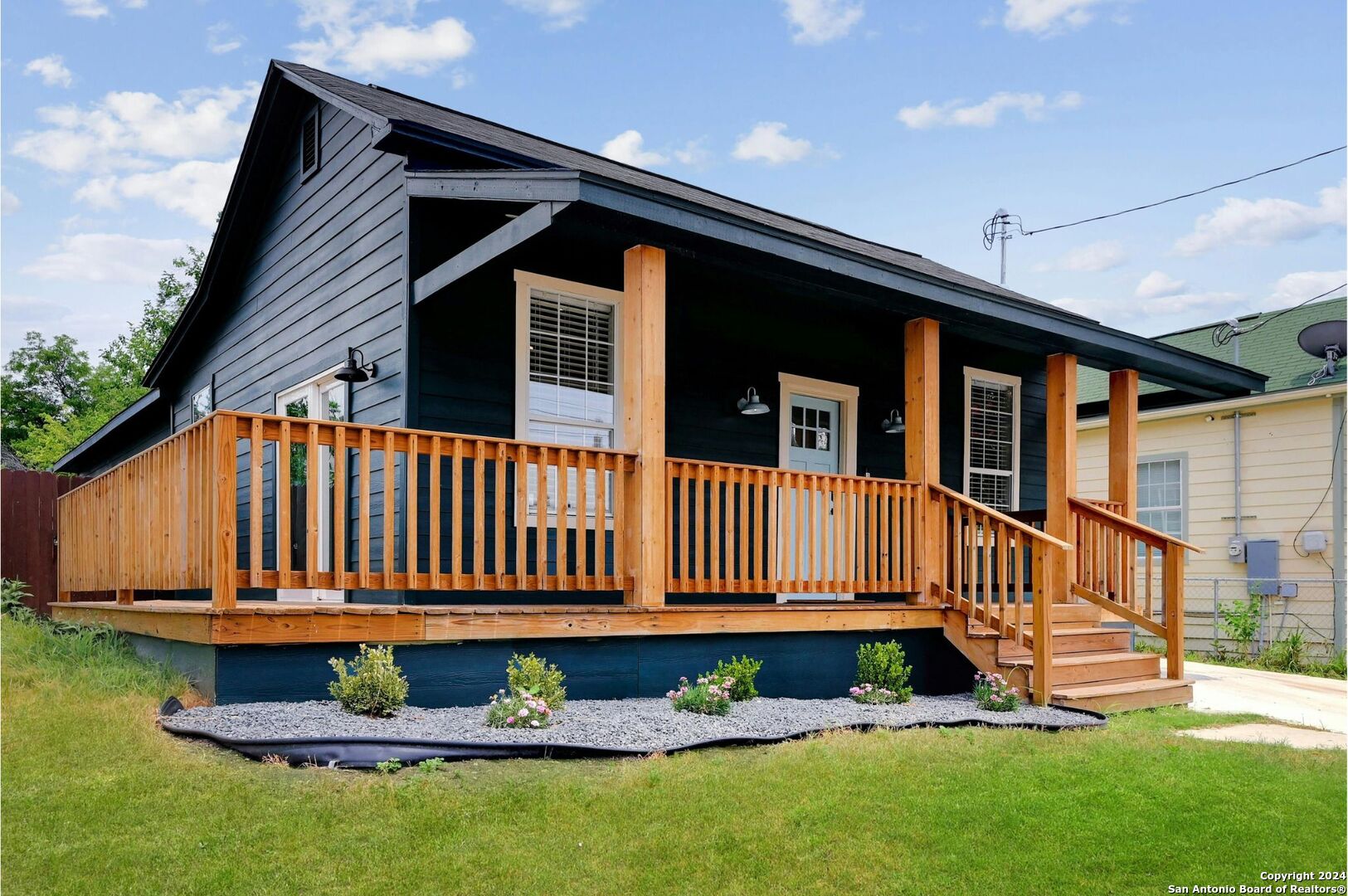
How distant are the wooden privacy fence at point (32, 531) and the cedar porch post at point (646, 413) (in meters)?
8.40

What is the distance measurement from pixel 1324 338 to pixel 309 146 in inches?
450

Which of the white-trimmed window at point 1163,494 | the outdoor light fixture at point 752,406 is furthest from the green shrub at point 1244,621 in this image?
the outdoor light fixture at point 752,406

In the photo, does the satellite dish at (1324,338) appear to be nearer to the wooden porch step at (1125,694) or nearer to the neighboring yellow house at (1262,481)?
the neighboring yellow house at (1262,481)

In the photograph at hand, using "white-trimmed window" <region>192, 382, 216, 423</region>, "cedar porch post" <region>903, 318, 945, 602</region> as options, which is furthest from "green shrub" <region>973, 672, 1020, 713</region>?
"white-trimmed window" <region>192, 382, 216, 423</region>

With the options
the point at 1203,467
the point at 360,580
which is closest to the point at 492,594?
the point at 360,580

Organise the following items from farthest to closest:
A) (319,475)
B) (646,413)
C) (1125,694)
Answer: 1. (319,475)
2. (1125,694)
3. (646,413)

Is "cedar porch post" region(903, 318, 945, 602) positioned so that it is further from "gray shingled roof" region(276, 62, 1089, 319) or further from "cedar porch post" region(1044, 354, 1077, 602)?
"cedar porch post" region(1044, 354, 1077, 602)

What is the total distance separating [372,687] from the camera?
5.00 metres

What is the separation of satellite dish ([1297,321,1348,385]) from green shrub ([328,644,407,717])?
1125cm

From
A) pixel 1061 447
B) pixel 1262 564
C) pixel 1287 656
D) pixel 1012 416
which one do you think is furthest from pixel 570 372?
pixel 1262 564

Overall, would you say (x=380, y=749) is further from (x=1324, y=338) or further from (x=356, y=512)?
(x=1324, y=338)

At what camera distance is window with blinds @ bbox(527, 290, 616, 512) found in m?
7.36

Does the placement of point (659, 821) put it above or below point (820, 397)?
below

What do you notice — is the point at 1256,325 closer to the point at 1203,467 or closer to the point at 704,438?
the point at 1203,467
